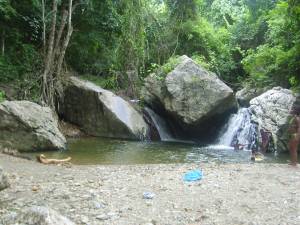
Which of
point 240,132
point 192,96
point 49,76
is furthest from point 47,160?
point 240,132

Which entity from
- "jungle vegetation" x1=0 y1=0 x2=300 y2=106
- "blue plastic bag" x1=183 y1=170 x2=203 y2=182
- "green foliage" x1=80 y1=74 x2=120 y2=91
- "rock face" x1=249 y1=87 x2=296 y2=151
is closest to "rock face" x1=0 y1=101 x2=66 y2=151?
"jungle vegetation" x1=0 y1=0 x2=300 y2=106

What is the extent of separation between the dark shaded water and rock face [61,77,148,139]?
2.03ft

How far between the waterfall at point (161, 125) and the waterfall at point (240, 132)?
6.22 feet

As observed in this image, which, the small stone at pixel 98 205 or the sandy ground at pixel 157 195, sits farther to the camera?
the small stone at pixel 98 205

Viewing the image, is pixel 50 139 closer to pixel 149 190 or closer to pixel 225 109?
pixel 149 190

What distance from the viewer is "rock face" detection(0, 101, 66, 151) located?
10.7m

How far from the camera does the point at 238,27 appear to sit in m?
22.5

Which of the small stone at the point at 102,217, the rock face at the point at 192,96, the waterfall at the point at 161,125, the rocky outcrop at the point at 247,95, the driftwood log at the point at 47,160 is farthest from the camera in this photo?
the rocky outcrop at the point at 247,95

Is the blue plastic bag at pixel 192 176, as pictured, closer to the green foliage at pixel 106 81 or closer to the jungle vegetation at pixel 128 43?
the jungle vegetation at pixel 128 43

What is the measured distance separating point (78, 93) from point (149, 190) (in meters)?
9.16

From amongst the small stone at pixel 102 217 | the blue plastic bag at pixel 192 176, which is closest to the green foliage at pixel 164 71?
the blue plastic bag at pixel 192 176

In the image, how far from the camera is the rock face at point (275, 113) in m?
12.4

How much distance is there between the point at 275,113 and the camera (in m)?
12.7

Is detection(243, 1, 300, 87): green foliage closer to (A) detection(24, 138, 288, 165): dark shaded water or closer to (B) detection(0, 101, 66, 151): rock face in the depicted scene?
(A) detection(24, 138, 288, 165): dark shaded water
